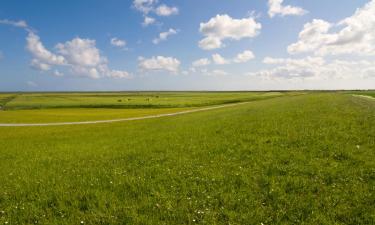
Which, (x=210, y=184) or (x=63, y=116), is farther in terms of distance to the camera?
(x=63, y=116)

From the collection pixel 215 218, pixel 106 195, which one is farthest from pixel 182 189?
pixel 106 195

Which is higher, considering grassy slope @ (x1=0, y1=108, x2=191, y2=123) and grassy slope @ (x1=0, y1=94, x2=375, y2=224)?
grassy slope @ (x1=0, y1=94, x2=375, y2=224)

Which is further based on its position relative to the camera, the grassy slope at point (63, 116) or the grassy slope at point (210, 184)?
the grassy slope at point (63, 116)

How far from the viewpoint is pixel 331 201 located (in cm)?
713

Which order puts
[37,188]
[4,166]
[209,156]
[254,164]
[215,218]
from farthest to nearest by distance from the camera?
1. [4,166]
2. [209,156]
3. [254,164]
4. [37,188]
5. [215,218]

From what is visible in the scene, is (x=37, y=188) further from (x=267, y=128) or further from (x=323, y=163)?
(x=267, y=128)

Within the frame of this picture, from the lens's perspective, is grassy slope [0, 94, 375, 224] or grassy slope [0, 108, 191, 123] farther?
grassy slope [0, 108, 191, 123]

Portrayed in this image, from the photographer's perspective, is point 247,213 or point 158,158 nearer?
point 247,213

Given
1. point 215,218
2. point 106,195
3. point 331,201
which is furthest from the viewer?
point 106,195

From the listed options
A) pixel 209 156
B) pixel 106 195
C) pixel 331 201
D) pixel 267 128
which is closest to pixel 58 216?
pixel 106 195

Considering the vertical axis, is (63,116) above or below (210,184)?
below

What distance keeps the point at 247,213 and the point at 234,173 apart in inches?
117

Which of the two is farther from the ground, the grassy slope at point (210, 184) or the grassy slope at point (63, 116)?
the grassy slope at point (210, 184)

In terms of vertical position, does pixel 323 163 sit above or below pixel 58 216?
above
